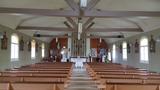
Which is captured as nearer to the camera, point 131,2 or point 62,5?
point 131,2

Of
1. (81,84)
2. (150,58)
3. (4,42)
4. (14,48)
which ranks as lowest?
(81,84)

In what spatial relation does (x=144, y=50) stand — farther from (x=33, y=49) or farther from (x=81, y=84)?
(x=33, y=49)

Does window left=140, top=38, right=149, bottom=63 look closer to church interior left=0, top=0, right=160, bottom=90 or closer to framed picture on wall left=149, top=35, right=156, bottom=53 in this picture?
church interior left=0, top=0, right=160, bottom=90

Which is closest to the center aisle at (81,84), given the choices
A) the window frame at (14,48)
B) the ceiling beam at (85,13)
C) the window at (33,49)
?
the ceiling beam at (85,13)

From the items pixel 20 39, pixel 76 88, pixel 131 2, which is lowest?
pixel 76 88

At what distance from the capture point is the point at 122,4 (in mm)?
10406

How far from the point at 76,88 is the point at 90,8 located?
2822mm

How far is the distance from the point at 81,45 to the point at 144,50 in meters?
9.87

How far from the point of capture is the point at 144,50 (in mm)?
14680

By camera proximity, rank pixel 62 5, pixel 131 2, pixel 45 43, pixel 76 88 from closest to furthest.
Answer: pixel 76 88
pixel 131 2
pixel 62 5
pixel 45 43

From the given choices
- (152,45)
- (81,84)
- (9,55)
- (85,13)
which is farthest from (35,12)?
(152,45)

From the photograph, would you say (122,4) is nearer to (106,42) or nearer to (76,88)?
(76,88)

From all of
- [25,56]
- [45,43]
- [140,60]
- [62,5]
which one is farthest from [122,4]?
[45,43]

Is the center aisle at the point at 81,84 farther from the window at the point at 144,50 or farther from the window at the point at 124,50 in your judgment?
the window at the point at 124,50
